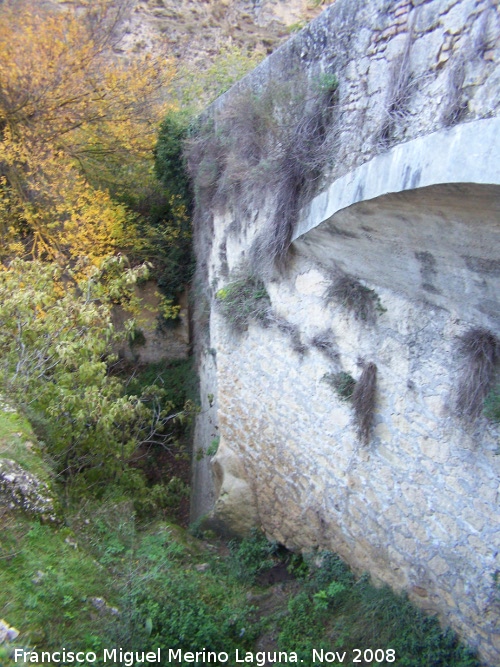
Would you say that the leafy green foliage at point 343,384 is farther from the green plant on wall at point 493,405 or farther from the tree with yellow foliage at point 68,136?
the tree with yellow foliage at point 68,136

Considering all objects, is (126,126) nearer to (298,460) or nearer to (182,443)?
(182,443)

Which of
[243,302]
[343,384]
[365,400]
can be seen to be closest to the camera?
[365,400]

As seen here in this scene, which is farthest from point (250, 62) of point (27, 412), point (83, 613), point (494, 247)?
point (83, 613)

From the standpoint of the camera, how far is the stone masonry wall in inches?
113

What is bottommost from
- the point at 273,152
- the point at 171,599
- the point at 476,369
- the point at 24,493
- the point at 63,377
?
the point at 171,599

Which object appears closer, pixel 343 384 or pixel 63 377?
pixel 343 384

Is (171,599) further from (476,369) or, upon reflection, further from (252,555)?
(476,369)

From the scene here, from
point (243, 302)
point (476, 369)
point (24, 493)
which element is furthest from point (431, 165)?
point (24, 493)

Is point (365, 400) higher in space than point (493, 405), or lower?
lower

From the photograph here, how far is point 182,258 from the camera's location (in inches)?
408

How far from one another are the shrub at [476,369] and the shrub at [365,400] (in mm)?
865

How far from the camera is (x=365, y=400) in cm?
446

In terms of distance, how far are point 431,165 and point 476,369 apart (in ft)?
4.78

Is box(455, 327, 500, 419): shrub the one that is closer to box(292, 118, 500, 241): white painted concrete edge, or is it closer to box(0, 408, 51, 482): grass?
box(292, 118, 500, 241): white painted concrete edge
